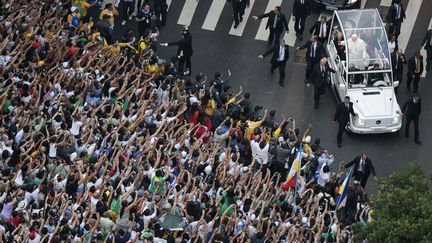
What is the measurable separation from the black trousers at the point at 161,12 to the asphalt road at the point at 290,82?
30 centimetres

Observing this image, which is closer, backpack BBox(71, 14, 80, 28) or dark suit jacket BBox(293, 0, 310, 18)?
backpack BBox(71, 14, 80, 28)

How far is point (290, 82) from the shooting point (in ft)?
143

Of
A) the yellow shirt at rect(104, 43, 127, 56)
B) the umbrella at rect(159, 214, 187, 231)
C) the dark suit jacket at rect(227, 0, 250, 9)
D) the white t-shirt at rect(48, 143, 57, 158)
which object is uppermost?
the dark suit jacket at rect(227, 0, 250, 9)

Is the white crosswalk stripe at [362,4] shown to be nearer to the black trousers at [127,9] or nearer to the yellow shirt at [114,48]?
the black trousers at [127,9]

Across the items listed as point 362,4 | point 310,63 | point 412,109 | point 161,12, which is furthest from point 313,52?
point 161,12

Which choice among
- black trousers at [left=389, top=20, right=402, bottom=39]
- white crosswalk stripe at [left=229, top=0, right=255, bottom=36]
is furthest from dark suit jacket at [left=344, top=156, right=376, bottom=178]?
white crosswalk stripe at [left=229, top=0, right=255, bottom=36]

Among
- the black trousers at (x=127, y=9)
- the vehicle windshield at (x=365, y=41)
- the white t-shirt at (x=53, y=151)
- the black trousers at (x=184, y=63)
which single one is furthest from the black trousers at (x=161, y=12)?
the white t-shirt at (x=53, y=151)

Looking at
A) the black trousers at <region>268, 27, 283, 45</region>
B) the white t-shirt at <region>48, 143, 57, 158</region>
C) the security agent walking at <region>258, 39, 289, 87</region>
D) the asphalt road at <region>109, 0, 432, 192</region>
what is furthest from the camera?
the black trousers at <region>268, 27, 283, 45</region>

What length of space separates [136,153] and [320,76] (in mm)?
8655

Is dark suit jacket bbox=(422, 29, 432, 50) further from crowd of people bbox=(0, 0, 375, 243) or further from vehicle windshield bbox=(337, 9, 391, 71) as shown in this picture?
crowd of people bbox=(0, 0, 375, 243)

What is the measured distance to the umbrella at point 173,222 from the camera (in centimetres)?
3231

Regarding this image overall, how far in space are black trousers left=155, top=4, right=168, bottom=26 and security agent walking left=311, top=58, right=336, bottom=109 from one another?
19.6 feet

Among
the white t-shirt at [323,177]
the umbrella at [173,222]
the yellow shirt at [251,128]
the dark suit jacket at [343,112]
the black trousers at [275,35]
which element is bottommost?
the umbrella at [173,222]

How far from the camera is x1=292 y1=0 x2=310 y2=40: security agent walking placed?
148 feet
